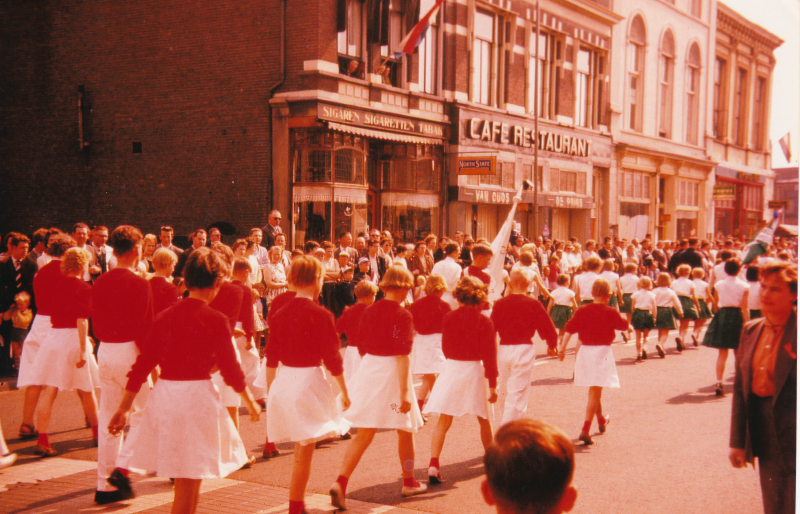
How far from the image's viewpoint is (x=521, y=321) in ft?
22.2

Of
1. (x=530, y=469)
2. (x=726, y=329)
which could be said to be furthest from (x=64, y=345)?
(x=726, y=329)

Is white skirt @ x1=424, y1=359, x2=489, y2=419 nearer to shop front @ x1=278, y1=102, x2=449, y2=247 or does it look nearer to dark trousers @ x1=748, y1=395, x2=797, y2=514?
dark trousers @ x1=748, y1=395, x2=797, y2=514

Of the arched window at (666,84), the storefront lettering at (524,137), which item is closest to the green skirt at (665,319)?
the storefront lettering at (524,137)

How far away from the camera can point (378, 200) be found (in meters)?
20.2

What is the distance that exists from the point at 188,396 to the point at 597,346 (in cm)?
473

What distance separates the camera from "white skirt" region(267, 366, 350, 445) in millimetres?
4828

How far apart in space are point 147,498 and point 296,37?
46.1 feet

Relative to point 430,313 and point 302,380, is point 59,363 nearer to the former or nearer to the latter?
point 302,380

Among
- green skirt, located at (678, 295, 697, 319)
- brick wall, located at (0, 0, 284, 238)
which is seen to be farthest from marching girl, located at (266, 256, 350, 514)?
brick wall, located at (0, 0, 284, 238)

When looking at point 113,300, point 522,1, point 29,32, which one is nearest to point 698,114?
point 522,1

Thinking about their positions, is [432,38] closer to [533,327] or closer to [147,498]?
[533,327]

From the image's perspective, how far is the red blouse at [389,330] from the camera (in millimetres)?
5414

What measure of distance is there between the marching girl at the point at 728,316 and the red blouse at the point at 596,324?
2525 mm

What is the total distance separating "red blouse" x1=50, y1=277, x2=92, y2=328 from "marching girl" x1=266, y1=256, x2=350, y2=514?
2.34 meters
